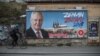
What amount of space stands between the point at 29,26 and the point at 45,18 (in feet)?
5.93

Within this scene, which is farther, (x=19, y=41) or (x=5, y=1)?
(x=5, y=1)

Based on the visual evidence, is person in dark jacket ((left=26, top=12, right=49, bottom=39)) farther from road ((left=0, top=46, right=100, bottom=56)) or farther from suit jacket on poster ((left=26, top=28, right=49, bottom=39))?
road ((left=0, top=46, right=100, bottom=56))

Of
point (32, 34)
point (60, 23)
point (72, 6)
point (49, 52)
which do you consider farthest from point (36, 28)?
point (49, 52)

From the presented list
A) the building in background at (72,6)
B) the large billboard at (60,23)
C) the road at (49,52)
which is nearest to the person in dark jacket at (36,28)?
the large billboard at (60,23)

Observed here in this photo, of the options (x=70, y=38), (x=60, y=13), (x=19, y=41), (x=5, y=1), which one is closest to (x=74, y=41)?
(x=70, y=38)

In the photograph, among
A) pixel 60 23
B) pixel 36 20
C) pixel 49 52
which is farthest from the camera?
pixel 36 20

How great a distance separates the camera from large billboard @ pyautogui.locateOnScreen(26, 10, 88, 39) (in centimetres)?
3694

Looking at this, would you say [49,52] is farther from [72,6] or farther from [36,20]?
[72,6]

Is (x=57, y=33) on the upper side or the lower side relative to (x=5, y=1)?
lower

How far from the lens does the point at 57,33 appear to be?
36.9m

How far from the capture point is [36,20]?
122ft

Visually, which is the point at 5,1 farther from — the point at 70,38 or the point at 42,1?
the point at 70,38

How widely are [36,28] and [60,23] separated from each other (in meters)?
2.49

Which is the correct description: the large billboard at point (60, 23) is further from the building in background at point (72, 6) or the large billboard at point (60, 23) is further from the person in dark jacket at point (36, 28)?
the building in background at point (72, 6)
